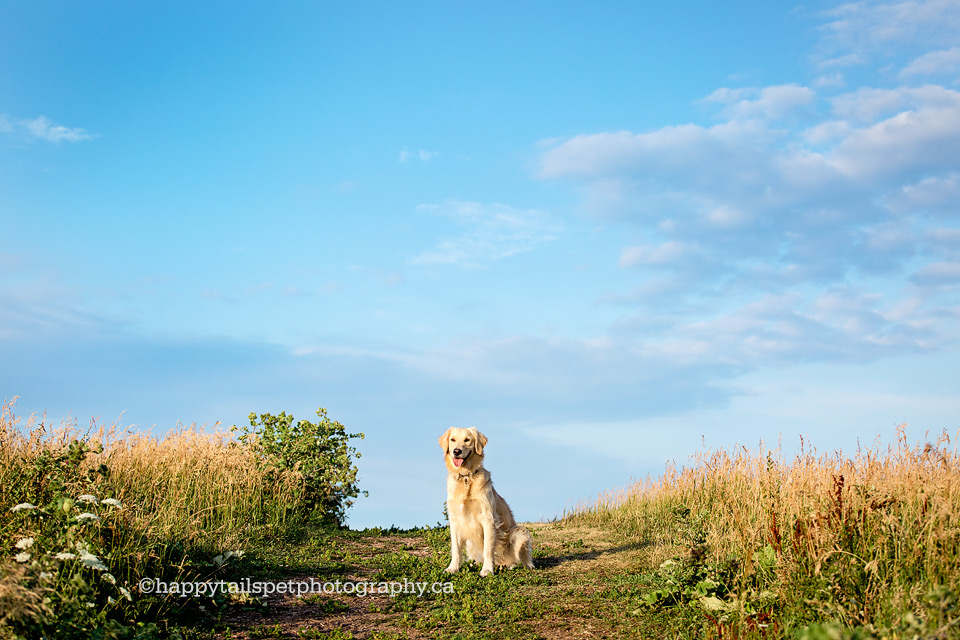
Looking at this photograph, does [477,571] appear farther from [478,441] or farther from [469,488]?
[478,441]

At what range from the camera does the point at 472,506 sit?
9516 mm

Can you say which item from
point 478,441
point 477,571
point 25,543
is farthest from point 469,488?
point 25,543

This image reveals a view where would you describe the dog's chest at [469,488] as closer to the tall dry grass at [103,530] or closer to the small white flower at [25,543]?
the tall dry grass at [103,530]

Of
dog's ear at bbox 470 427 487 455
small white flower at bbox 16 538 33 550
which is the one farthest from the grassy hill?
dog's ear at bbox 470 427 487 455

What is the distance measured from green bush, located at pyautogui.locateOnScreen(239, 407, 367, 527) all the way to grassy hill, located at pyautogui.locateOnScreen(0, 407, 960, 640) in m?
2.20

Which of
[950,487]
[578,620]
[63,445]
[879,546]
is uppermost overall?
[63,445]

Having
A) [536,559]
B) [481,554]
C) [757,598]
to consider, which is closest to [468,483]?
[481,554]

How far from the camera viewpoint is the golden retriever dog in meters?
9.41

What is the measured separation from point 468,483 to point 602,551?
330cm

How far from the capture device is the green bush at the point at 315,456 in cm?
1387

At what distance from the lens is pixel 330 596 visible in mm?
8836

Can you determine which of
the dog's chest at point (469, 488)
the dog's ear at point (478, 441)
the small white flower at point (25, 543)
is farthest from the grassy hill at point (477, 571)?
the dog's ear at point (478, 441)

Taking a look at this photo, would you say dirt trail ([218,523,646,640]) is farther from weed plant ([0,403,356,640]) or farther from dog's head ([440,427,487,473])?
dog's head ([440,427,487,473])

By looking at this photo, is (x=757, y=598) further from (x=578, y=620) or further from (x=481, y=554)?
(x=481, y=554)
